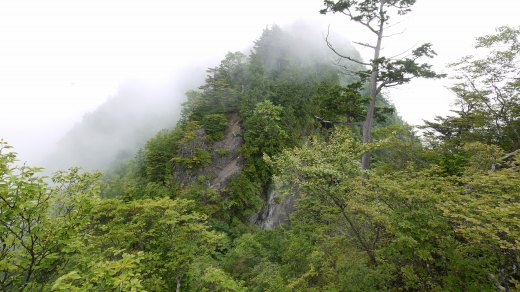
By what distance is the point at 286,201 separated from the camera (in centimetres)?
2006

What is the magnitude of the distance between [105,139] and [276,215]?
43120 millimetres

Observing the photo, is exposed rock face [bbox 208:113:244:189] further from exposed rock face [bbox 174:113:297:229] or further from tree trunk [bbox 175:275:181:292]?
tree trunk [bbox 175:275:181:292]

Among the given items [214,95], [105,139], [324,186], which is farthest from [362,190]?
[105,139]

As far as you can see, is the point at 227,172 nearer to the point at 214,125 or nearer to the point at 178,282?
the point at 214,125

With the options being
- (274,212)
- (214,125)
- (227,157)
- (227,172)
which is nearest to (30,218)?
(227,172)

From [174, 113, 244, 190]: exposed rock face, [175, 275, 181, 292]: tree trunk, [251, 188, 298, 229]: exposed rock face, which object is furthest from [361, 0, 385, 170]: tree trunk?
[174, 113, 244, 190]: exposed rock face

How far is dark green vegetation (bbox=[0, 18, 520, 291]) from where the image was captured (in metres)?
4.07

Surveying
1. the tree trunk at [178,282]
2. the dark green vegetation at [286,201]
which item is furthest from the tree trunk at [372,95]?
the tree trunk at [178,282]

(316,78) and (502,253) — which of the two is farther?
(316,78)

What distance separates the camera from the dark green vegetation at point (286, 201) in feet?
13.4

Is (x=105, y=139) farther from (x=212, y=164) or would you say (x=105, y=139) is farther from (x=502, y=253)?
(x=502, y=253)

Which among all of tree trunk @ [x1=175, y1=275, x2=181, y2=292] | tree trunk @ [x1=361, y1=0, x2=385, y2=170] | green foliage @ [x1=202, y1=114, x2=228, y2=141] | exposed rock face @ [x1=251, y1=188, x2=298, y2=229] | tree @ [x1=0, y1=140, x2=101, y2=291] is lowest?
tree trunk @ [x1=175, y1=275, x2=181, y2=292]

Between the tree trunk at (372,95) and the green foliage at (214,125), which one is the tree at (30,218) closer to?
the tree trunk at (372,95)

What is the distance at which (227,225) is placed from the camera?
1739cm
